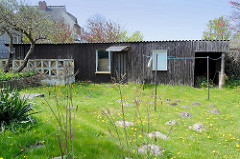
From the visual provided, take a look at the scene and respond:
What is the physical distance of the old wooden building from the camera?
1198 centimetres

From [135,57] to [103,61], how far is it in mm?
2196

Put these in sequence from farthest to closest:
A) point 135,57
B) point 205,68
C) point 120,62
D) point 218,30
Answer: point 218,30
point 205,68
point 120,62
point 135,57

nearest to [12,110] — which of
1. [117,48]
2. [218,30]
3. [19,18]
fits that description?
[19,18]

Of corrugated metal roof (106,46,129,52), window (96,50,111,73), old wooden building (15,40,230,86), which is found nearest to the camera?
corrugated metal roof (106,46,129,52)

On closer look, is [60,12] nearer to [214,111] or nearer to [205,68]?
[205,68]

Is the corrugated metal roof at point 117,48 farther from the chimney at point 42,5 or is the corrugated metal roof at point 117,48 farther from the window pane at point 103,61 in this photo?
the chimney at point 42,5

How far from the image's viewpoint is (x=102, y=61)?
43.3 ft

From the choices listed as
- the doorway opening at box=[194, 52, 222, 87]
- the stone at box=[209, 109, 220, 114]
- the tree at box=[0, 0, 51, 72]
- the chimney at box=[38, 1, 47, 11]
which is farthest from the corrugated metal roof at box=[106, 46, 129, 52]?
the chimney at box=[38, 1, 47, 11]

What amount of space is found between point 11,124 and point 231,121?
5.97 meters

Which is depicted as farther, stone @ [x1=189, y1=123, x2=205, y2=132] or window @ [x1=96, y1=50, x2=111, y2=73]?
window @ [x1=96, y1=50, x2=111, y2=73]

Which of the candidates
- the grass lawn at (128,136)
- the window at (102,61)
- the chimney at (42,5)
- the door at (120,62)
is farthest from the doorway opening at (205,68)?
the chimney at (42,5)

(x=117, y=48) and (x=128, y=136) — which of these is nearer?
(x=128, y=136)

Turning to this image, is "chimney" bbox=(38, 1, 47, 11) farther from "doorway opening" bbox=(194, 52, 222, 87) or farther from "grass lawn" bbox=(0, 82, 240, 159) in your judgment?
"grass lawn" bbox=(0, 82, 240, 159)

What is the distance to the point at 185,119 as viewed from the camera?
6.16 metres
